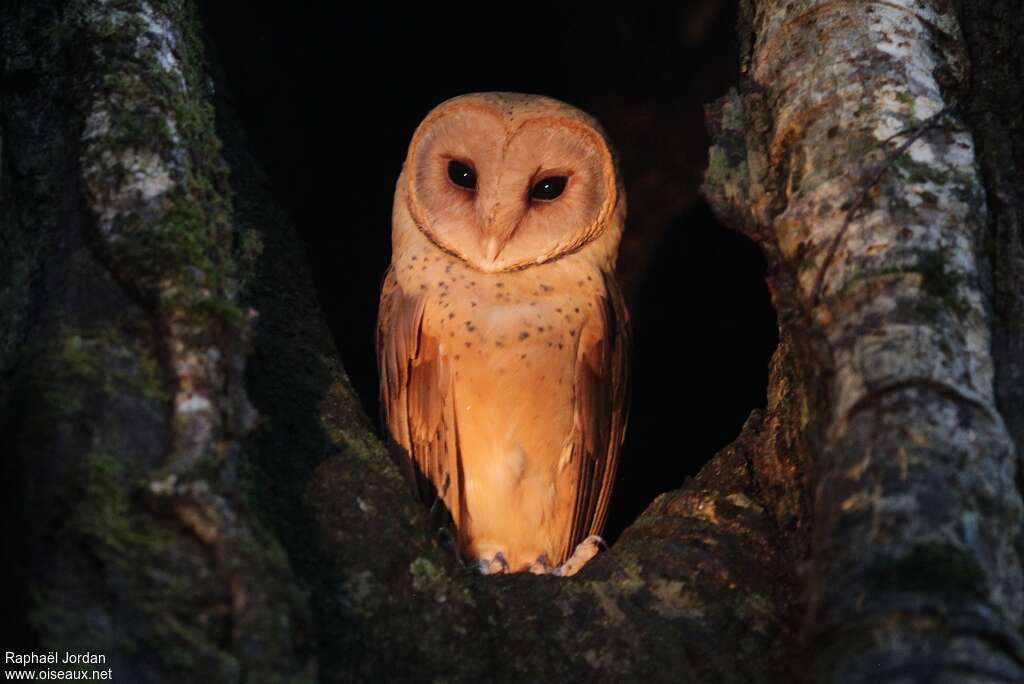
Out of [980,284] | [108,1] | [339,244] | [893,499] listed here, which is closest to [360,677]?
[893,499]

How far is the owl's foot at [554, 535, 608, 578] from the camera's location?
9.26 feet

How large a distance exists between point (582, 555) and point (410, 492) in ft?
3.39

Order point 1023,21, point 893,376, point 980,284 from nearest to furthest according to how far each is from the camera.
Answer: point 893,376, point 980,284, point 1023,21

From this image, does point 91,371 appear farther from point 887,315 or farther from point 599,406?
point 599,406

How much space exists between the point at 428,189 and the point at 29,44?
120cm

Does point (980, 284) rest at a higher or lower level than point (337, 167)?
lower

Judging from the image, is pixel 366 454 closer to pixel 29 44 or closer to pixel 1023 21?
pixel 29 44

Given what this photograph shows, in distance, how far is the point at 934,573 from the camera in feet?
4.68

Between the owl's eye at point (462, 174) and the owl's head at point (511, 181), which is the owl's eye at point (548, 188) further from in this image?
→ the owl's eye at point (462, 174)

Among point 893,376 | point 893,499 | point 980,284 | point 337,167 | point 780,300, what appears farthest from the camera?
point 337,167

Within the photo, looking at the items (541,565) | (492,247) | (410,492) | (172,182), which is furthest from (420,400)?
(172,182)

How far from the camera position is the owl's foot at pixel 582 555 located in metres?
2.82

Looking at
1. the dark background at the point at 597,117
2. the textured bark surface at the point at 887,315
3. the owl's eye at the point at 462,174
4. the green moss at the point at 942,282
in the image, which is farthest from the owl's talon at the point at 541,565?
the green moss at the point at 942,282

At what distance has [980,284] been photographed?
1756 mm
